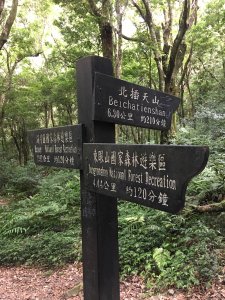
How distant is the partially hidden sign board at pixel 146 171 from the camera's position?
62.9 inches

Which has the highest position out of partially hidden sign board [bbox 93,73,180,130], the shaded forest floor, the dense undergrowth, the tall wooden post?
partially hidden sign board [bbox 93,73,180,130]

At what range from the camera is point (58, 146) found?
110 inches

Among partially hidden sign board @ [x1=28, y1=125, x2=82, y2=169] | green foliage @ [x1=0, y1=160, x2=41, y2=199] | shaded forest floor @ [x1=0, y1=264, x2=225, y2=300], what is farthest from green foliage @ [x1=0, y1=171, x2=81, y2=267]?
green foliage @ [x1=0, y1=160, x2=41, y2=199]

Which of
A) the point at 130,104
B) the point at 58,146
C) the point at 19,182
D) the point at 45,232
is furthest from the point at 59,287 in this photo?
the point at 19,182

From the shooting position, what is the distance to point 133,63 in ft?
55.8

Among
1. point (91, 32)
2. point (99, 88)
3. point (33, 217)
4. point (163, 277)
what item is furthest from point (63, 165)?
point (91, 32)

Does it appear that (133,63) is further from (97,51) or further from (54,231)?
(54,231)

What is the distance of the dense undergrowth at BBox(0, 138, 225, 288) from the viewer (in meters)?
4.41

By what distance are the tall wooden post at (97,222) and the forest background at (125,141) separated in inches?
80.7

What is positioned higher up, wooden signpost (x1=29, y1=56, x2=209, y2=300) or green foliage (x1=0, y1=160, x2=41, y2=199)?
wooden signpost (x1=29, y1=56, x2=209, y2=300)

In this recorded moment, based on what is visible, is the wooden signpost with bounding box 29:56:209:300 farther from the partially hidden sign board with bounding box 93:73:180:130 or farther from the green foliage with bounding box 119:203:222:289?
the green foliage with bounding box 119:203:222:289

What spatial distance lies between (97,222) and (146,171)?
766 millimetres

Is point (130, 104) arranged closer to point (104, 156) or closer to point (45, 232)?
point (104, 156)

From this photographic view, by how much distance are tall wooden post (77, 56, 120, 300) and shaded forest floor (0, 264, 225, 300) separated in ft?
6.33
